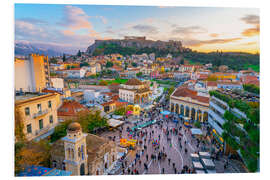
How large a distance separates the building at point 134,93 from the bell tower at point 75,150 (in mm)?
12504

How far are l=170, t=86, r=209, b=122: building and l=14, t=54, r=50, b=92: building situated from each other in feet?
35.4

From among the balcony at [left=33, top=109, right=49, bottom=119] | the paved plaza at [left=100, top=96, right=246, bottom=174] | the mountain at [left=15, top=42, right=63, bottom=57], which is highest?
the mountain at [left=15, top=42, right=63, bottom=57]

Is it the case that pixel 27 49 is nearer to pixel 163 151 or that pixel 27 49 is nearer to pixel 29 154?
pixel 29 154

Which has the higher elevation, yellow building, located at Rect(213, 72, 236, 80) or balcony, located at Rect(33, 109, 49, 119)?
yellow building, located at Rect(213, 72, 236, 80)

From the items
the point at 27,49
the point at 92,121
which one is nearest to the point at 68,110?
the point at 92,121

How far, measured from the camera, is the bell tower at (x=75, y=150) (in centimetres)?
498

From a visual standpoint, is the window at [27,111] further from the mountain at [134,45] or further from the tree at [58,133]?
the mountain at [134,45]

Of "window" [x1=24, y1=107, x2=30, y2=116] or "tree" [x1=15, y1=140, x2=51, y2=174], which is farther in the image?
"window" [x1=24, y1=107, x2=30, y2=116]

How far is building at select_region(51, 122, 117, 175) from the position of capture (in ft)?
16.5

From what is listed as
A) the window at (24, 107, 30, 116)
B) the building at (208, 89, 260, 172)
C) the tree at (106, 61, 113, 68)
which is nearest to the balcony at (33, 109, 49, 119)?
the window at (24, 107, 30, 116)

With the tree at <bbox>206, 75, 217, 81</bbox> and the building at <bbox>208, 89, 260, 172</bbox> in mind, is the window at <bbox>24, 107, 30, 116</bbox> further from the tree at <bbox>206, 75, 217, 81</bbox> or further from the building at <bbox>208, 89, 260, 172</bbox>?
the tree at <bbox>206, 75, 217, 81</bbox>

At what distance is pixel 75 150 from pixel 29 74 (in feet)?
17.7

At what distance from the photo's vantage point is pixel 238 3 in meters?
5.70

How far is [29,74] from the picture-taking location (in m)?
8.13
